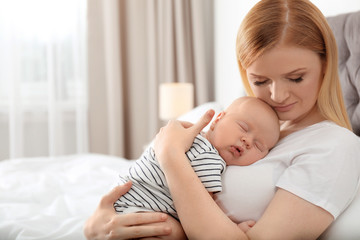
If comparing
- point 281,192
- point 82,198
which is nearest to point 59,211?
point 82,198

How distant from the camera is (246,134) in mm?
1120

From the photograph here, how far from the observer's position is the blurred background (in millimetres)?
3680

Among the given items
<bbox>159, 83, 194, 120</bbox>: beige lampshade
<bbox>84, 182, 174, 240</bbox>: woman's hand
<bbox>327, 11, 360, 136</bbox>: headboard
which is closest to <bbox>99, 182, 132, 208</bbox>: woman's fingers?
<bbox>84, 182, 174, 240</bbox>: woman's hand

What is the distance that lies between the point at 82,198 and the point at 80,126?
2.18 m

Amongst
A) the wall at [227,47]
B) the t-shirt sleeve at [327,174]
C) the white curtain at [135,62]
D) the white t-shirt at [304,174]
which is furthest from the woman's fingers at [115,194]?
the white curtain at [135,62]

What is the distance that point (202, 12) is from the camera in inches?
155

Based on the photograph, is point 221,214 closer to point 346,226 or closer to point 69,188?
point 346,226

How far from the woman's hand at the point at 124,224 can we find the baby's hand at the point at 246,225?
165 mm

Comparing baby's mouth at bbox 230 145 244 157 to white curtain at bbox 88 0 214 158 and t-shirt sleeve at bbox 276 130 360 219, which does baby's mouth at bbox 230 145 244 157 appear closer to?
t-shirt sleeve at bbox 276 130 360 219

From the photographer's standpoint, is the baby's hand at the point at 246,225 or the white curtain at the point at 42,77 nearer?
the baby's hand at the point at 246,225

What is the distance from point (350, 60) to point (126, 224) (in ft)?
3.79

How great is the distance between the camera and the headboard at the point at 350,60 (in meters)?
1.59

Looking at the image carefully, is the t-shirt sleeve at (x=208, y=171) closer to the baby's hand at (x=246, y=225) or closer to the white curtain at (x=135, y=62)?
the baby's hand at (x=246, y=225)

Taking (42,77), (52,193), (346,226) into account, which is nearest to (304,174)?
(346,226)
